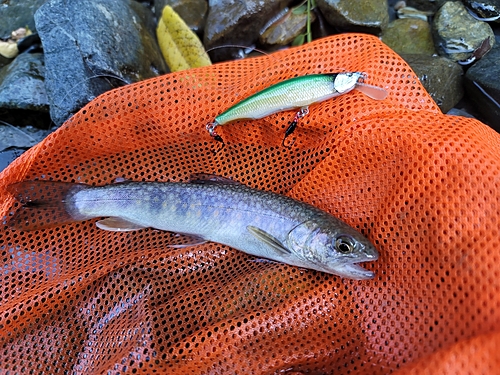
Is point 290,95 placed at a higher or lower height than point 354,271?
higher

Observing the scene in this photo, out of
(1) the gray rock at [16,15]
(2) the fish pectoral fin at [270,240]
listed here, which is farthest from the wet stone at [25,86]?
(2) the fish pectoral fin at [270,240]

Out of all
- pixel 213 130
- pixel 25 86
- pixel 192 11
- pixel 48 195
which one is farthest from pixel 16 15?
pixel 213 130

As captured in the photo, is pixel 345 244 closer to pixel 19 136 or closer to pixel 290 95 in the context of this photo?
pixel 290 95

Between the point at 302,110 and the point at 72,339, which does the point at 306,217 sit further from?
the point at 72,339

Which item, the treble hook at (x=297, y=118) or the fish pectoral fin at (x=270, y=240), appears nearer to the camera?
the fish pectoral fin at (x=270, y=240)

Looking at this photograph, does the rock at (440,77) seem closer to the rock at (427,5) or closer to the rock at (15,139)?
the rock at (427,5)

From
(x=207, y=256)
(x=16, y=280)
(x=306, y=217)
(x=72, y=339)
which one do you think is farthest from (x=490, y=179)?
(x=16, y=280)
